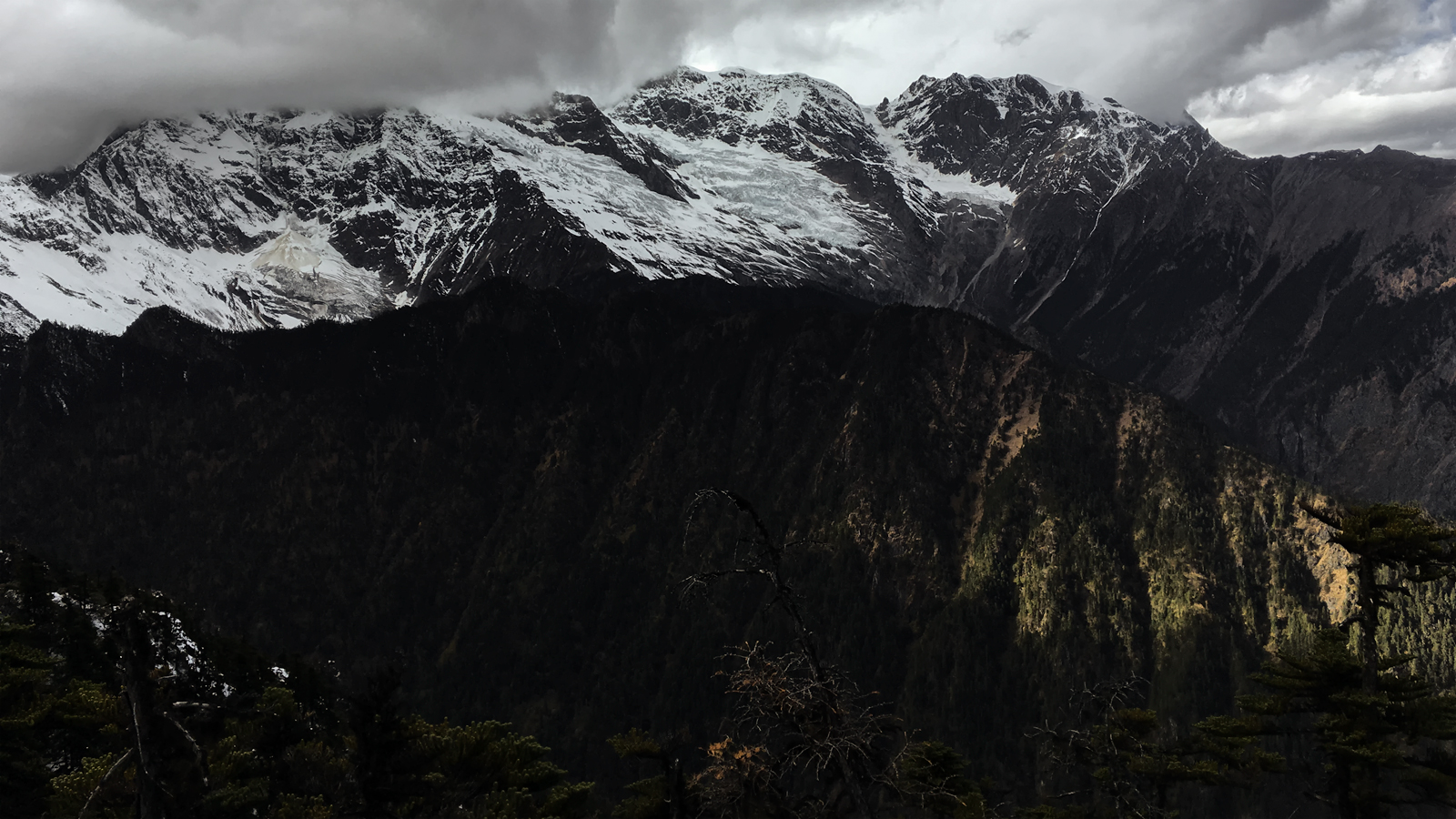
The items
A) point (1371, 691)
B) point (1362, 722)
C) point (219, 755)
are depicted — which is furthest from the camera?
point (219, 755)

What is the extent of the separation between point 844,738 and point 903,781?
4.72m

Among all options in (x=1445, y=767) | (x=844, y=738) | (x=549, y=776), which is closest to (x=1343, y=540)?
(x=1445, y=767)

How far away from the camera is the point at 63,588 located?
147125 mm

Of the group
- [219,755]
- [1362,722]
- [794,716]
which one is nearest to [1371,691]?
[1362,722]

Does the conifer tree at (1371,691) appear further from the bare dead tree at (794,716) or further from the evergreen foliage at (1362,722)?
the bare dead tree at (794,716)

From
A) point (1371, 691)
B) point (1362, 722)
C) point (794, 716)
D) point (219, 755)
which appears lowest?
point (219, 755)

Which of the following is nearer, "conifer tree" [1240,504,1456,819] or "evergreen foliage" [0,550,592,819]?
"evergreen foliage" [0,550,592,819]

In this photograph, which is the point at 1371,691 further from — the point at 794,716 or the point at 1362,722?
the point at 794,716

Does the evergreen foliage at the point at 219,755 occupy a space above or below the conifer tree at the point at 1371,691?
below

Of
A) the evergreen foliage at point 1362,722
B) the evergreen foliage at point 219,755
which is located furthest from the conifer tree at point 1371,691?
the evergreen foliage at point 219,755

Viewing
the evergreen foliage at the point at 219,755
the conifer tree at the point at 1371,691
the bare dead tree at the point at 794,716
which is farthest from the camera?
the conifer tree at the point at 1371,691

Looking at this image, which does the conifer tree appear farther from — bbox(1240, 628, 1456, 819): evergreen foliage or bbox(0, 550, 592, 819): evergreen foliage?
bbox(0, 550, 592, 819): evergreen foliage

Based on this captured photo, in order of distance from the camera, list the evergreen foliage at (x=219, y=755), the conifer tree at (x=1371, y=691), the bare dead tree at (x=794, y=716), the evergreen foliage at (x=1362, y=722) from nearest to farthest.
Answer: the bare dead tree at (x=794, y=716) < the evergreen foliage at (x=219, y=755) < the conifer tree at (x=1371, y=691) < the evergreen foliage at (x=1362, y=722)

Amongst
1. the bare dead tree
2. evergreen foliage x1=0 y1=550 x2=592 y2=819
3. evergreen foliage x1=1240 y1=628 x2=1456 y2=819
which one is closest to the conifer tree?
evergreen foliage x1=1240 y1=628 x2=1456 y2=819
